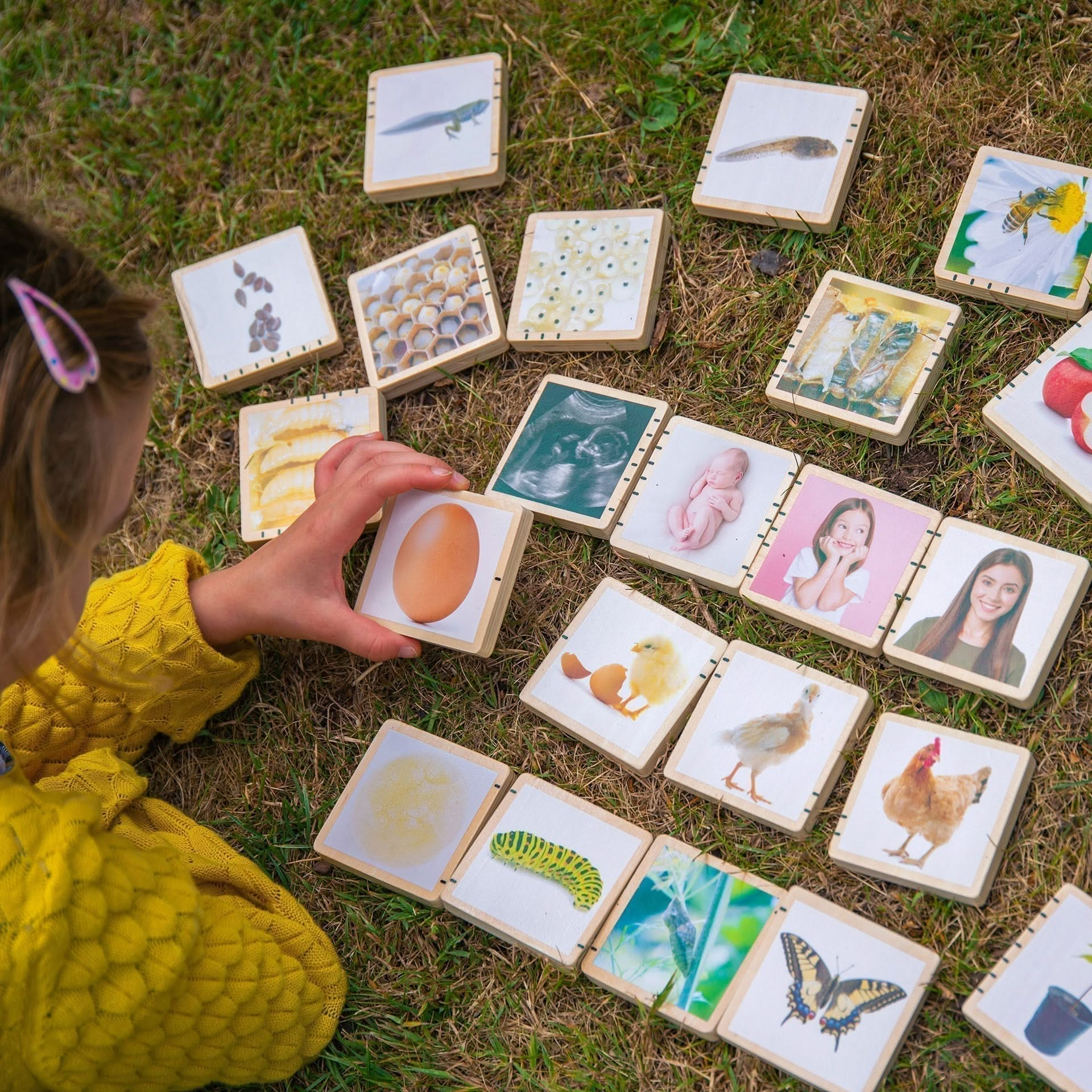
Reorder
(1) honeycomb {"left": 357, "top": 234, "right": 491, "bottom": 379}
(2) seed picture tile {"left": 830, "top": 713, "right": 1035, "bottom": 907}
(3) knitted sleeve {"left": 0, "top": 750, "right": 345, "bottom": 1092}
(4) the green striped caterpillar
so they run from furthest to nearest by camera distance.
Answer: (1) honeycomb {"left": 357, "top": 234, "right": 491, "bottom": 379} → (4) the green striped caterpillar → (2) seed picture tile {"left": 830, "top": 713, "right": 1035, "bottom": 907} → (3) knitted sleeve {"left": 0, "top": 750, "right": 345, "bottom": 1092}

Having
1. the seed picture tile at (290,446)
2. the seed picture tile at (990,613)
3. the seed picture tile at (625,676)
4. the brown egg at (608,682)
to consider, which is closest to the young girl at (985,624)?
the seed picture tile at (990,613)

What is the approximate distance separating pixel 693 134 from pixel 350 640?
133cm

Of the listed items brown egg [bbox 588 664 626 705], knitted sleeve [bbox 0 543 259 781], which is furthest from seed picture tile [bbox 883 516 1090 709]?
knitted sleeve [bbox 0 543 259 781]

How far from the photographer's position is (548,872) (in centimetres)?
190

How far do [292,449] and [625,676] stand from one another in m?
0.87

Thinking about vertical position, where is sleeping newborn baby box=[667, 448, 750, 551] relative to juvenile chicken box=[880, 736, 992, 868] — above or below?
above

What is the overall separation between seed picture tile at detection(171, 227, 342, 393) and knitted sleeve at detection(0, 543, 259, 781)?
0.52m

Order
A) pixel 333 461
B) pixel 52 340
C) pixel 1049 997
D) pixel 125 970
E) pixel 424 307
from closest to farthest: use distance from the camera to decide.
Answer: pixel 52 340, pixel 125 970, pixel 1049 997, pixel 333 461, pixel 424 307

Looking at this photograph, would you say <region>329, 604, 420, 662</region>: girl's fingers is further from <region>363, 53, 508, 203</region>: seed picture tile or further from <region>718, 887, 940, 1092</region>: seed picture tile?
<region>363, 53, 508, 203</region>: seed picture tile

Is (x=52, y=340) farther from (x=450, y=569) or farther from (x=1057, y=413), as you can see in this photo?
(x=1057, y=413)

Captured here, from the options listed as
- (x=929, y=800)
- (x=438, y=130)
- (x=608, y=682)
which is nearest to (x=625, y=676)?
(x=608, y=682)

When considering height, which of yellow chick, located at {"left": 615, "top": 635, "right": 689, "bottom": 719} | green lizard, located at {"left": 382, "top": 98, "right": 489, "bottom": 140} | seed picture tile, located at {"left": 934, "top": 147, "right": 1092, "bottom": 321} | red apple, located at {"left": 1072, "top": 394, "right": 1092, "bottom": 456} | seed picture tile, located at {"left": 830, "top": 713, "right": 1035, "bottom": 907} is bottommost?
seed picture tile, located at {"left": 830, "top": 713, "right": 1035, "bottom": 907}

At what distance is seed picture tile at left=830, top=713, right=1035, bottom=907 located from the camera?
69.7 inches

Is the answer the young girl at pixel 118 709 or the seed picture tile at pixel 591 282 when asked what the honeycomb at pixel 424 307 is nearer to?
the seed picture tile at pixel 591 282
